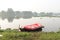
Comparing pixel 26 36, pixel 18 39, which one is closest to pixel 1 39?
pixel 18 39

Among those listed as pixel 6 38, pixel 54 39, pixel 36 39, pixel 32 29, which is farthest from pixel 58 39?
pixel 32 29

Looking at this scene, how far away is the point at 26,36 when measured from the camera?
17.9 m

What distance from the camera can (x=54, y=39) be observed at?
16516 mm

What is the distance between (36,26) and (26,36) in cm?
839

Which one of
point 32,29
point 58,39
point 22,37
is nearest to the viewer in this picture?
point 58,39

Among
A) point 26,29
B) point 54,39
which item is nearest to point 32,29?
point 26,29

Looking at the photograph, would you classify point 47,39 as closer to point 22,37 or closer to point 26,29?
point 22,37

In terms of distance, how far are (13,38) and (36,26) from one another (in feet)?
31.8

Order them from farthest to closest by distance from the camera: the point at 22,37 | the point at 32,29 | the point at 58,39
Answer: the point at 32,29, the point at 22,37, the point at 58,39

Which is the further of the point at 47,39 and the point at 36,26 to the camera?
the point at 36,26

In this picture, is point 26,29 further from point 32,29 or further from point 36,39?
point 36,39

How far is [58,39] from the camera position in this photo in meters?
16.5

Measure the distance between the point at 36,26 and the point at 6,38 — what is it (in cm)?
987

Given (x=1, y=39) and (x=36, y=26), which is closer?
(x=1, y=39)
